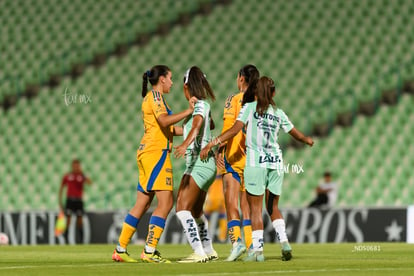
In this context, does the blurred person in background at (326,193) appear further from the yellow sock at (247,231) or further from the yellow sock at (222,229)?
the yellow sock at (247,231)

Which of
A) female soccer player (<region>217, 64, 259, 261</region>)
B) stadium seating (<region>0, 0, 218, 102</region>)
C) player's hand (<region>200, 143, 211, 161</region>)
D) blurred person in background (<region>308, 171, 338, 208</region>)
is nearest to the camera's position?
player's hand (<region>200, 143, 211, 161</region>)

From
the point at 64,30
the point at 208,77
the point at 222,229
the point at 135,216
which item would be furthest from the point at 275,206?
the point at 64,30

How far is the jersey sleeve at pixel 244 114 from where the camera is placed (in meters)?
8.52

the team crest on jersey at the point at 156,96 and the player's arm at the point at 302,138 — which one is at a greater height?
the team crest on jersey at the point at 156,96

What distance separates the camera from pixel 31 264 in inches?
358

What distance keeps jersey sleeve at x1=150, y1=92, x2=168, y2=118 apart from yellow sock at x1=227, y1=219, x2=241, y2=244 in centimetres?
134

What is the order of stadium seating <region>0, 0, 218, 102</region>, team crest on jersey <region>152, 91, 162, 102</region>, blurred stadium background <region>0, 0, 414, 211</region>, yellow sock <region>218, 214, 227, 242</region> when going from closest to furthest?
1. team crest on jersey <region>152, 91, 162, 102</region>
2. yellow sock <region>218, 214, 227, 242</region>
3. blurred stadium background <region>0, 0, 414, 211</region>
4. stadium seating <region>0, 0, 218, 102</region>

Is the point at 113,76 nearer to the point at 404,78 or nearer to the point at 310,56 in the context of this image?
the point at 310,56

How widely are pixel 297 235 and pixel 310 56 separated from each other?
5.71 metres

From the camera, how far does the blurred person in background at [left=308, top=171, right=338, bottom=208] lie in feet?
57.2

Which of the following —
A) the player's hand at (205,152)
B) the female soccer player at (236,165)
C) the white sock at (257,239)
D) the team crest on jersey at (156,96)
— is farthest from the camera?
the female soccer player at (236,165)

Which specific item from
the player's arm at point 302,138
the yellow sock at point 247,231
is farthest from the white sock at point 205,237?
the player's arm at point 302,138

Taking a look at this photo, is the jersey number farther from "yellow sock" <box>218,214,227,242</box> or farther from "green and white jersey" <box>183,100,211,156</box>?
"yellow sock" <box>218,214,227,242</box>

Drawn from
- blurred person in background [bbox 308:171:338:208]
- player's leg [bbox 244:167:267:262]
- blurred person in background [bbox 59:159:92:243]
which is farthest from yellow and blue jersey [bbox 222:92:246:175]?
blurred person in background [bbox 59:159:92:243]
